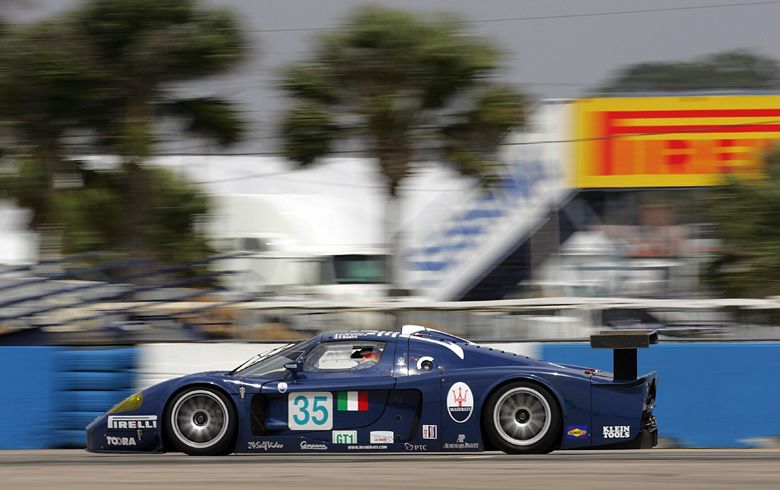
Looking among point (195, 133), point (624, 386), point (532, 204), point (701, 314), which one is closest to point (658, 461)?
point (624, 386)

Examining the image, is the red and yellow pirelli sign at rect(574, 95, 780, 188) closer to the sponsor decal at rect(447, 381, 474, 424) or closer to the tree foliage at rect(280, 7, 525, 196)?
the tree foliage at rect(280, 7, 525, 196)

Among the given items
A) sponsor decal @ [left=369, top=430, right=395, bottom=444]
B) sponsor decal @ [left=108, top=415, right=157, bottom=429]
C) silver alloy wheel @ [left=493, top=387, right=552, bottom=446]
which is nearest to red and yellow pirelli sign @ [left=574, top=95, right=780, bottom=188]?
silver alloy wheel @ [left=493, top=387, right=552, bottom=446]

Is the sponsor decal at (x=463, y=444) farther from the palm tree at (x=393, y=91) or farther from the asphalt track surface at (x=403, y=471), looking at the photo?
the palm tree at (x=393, y=91)

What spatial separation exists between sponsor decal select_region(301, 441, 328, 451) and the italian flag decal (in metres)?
0.33

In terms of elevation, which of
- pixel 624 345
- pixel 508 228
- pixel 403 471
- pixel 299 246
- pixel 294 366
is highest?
pixel 508 228

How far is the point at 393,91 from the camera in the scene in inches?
832

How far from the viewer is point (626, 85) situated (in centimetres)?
2702

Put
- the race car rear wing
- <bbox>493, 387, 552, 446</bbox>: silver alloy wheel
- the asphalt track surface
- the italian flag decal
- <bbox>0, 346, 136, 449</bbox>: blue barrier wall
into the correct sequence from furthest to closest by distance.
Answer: <bbox>0, 346, 136, 449</bbox>: blue barrier wall < the italian flag decal < <bbox>493, 387, 552, 446</bbox>: silver alloy wheel < the race car rear wing < the asphalt track surface

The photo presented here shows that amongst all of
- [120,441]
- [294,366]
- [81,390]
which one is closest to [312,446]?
[294,366]

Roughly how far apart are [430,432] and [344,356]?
0.97 metres

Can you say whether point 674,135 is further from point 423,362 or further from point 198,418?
point 198,418

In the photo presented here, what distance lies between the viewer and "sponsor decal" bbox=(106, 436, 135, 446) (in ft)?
32.4

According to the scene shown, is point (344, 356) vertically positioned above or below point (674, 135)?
below

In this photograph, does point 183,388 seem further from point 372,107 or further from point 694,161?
point 694,161
